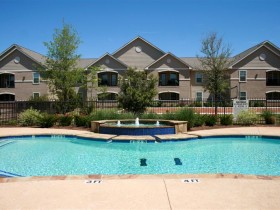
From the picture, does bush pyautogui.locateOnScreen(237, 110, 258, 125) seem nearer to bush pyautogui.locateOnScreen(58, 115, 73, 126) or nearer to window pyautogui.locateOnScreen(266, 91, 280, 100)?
bush pyautogui.locateOnScreen(58, 115, 73, 126)

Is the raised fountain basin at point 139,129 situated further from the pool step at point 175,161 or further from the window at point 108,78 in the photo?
the window at point 108,78

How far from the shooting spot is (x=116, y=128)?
15828mm

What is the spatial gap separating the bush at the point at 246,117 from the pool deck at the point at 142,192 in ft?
48.2

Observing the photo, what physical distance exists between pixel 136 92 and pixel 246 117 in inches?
342

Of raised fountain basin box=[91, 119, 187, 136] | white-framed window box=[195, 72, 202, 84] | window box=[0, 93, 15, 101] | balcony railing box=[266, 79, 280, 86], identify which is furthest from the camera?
window box=[0, 93, 15, 101]

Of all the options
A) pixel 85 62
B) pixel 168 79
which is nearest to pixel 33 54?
pixel 85 62

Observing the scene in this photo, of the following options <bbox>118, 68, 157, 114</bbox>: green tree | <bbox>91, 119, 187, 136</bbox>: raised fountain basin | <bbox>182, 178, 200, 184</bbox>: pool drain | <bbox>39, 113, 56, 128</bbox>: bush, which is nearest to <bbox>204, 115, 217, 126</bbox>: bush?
<bbox>91, 119, 187, 136</bbox>: raised fountain basin

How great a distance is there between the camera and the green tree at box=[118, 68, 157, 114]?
23531mm

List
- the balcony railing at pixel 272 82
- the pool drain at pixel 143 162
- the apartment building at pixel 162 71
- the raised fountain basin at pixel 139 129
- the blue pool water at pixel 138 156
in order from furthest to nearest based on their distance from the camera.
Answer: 1. the balcony railing at pixel 272 82
2. the apartment building at pixel 162 71
3. the raised fountain basin at pixel 139 129
4. the pool drain at pixel 143 162
5. the blue pool water at pixel 138 156

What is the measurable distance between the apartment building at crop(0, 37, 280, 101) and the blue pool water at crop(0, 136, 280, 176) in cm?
2572

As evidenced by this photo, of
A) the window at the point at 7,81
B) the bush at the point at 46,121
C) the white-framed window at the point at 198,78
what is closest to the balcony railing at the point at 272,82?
the white-framed window at the point at 198,78

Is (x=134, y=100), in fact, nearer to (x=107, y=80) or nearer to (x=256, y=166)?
(x=256, y=166)

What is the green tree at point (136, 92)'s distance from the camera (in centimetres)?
2353

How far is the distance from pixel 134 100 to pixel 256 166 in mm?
14872
